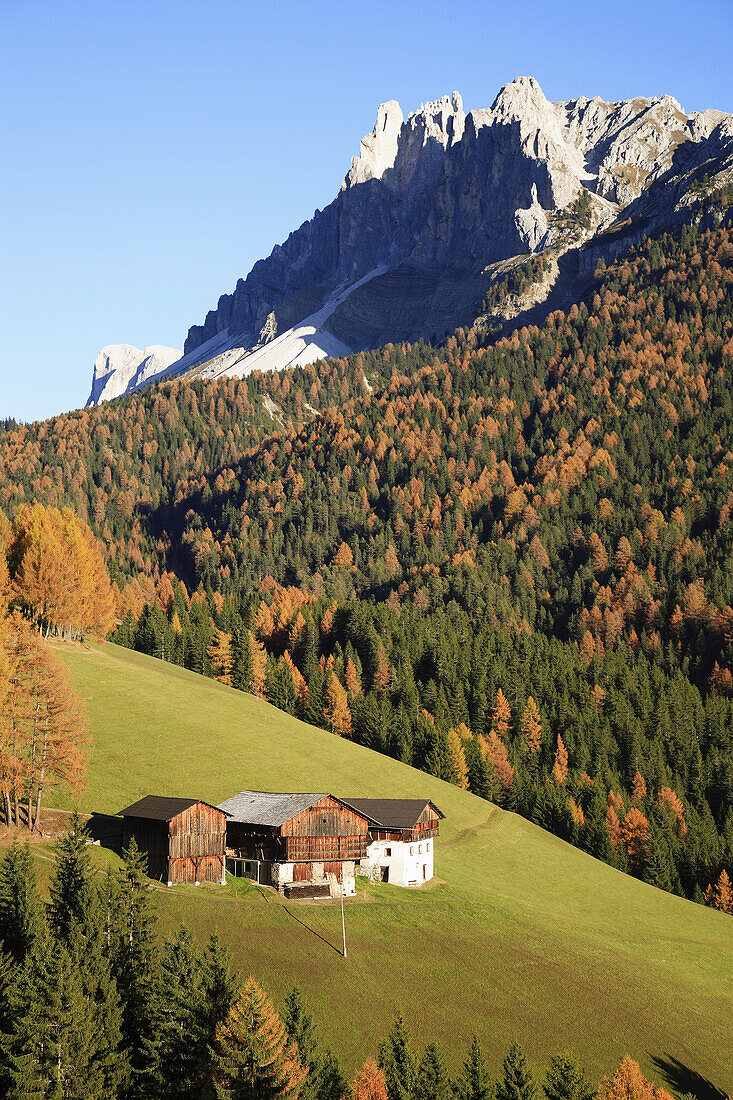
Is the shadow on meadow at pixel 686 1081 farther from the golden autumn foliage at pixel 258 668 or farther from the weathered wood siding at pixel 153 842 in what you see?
the golden autumn foliage at pixel 258 668

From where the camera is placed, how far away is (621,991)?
6212 centimetres

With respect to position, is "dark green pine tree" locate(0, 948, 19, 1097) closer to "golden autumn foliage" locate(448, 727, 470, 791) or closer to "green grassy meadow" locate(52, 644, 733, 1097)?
"green grassy meadow" locate(52, 644, 733, 1097)

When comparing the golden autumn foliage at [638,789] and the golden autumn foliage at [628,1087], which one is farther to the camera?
the golden autumn foliage at [638,789]

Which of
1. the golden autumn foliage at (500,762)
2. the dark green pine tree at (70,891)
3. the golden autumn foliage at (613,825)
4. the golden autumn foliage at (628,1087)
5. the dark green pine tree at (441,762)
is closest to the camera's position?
the golden autumn foliage at (628,1087)

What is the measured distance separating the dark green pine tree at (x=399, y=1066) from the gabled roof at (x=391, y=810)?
30.6m

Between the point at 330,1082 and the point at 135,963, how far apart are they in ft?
37.0

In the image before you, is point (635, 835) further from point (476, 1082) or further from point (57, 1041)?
point (57, 1041)

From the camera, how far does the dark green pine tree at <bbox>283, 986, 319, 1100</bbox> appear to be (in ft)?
136

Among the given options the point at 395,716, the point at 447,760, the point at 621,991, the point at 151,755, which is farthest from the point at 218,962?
the point at 395,716

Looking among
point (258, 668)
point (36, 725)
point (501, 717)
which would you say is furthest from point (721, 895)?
point (36, 725)

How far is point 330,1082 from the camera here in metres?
42.7

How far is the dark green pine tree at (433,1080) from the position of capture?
135 ft

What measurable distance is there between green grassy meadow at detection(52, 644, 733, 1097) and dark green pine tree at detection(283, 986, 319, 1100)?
4.02 m

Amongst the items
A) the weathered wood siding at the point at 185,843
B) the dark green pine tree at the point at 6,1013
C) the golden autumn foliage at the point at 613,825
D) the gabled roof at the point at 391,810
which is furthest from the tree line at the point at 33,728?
the golden autumn foliage at the point at 613,825
